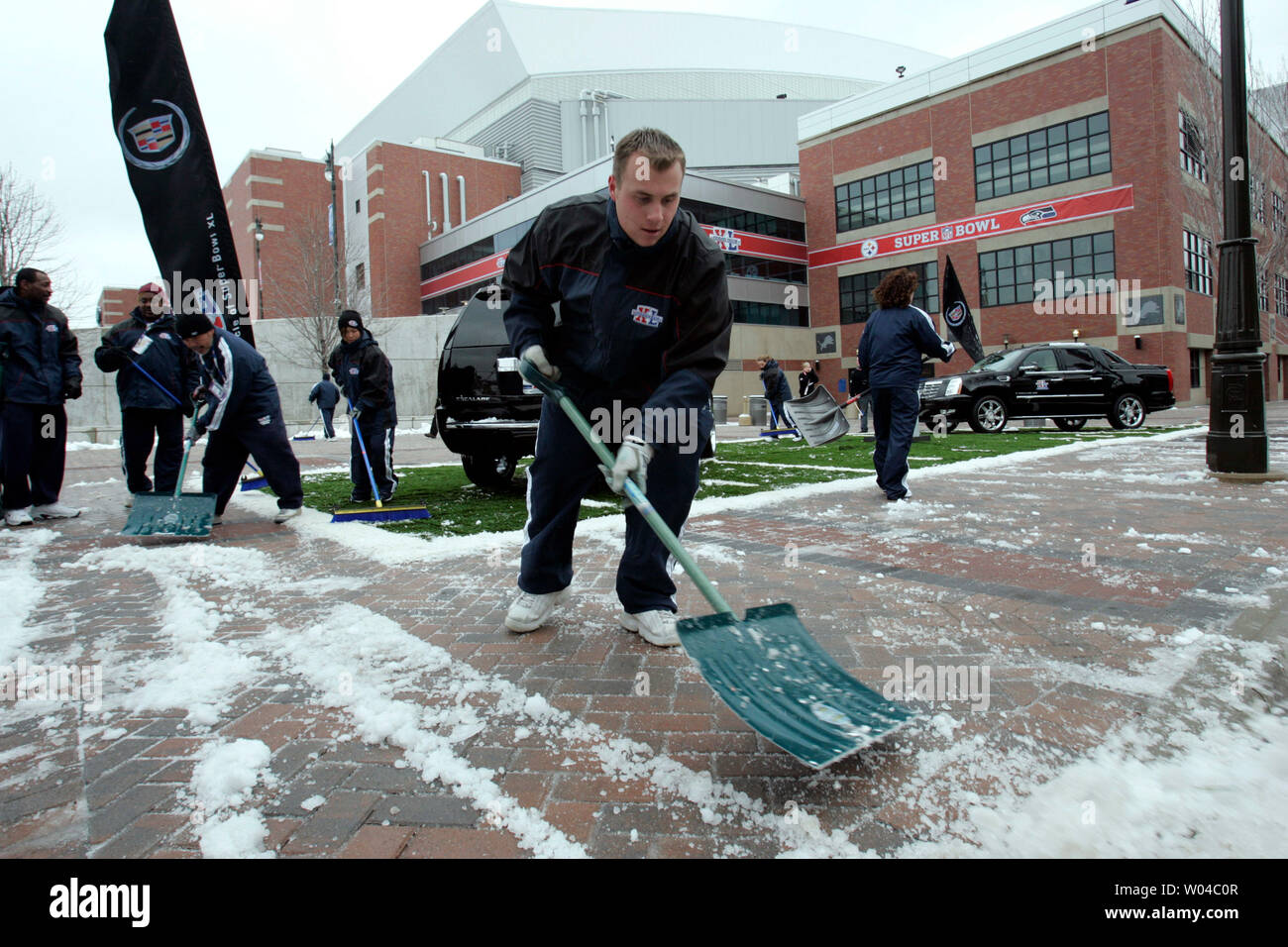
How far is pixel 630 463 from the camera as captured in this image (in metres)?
2.38

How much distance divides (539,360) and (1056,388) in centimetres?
1417

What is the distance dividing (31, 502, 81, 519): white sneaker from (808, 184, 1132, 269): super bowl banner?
1187 inches

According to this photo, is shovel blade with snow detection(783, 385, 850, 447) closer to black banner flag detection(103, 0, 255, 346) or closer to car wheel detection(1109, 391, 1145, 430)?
black banner flag detection(103, 0, 255, 346)

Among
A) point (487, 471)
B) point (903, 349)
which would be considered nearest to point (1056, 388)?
point (903, 349)

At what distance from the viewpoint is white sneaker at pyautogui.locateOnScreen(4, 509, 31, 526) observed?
18.2ft

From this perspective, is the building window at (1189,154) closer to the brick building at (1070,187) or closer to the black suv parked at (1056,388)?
the brick building at (1070,187)

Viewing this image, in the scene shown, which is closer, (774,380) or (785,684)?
(785,684)

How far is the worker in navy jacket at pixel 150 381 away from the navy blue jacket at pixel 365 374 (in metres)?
1.25

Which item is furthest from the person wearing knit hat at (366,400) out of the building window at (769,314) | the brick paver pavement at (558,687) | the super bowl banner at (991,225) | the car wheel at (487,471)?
the building window at (769,314)

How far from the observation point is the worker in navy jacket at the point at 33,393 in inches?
219

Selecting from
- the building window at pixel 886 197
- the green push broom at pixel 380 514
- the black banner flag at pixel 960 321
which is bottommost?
the green push broom at pixel 380 514

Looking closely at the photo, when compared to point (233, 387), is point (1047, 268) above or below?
above

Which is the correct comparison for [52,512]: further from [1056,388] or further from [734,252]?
[734,252]
